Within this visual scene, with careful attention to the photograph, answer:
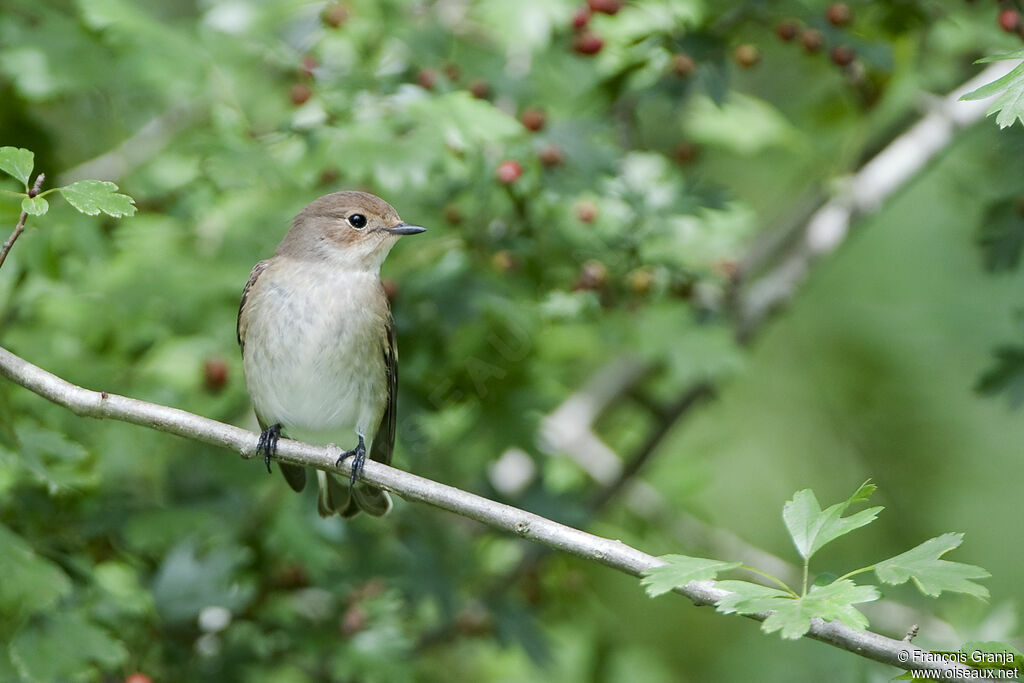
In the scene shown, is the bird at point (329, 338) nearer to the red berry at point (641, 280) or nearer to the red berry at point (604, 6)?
the red berry at point (641, 280)

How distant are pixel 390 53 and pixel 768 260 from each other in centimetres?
256

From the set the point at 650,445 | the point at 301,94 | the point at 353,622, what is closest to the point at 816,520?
the point at 353,622

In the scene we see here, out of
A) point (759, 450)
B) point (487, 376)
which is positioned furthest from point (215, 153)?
point (759, 450)

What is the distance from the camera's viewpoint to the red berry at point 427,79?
16.6 ft

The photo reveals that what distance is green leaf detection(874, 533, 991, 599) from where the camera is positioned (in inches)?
111

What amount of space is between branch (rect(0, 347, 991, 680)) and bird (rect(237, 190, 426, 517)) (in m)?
0.98

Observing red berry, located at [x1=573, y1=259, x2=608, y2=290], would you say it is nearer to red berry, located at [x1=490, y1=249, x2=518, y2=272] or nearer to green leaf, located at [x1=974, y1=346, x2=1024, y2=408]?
red berry, located at [x1=490, y1=249, x2=518, y2=272]

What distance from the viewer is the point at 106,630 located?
4.52m

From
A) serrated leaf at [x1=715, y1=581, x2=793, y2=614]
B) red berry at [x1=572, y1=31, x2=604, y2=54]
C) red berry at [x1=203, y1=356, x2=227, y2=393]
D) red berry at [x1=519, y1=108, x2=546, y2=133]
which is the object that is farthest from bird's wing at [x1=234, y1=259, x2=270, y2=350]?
serrated leaf at [x1=715, y1=581, x2=793, y2=614]

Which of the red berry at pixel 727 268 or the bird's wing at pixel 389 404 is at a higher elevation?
the red berry at pixel 727 268

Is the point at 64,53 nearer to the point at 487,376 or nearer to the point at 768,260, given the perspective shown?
the point at 487,376

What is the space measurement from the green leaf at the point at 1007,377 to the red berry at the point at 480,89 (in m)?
2.50

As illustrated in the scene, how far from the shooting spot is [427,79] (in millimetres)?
5082

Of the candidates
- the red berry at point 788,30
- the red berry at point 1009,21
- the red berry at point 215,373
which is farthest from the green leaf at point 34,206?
the red berry at point 1009,21
